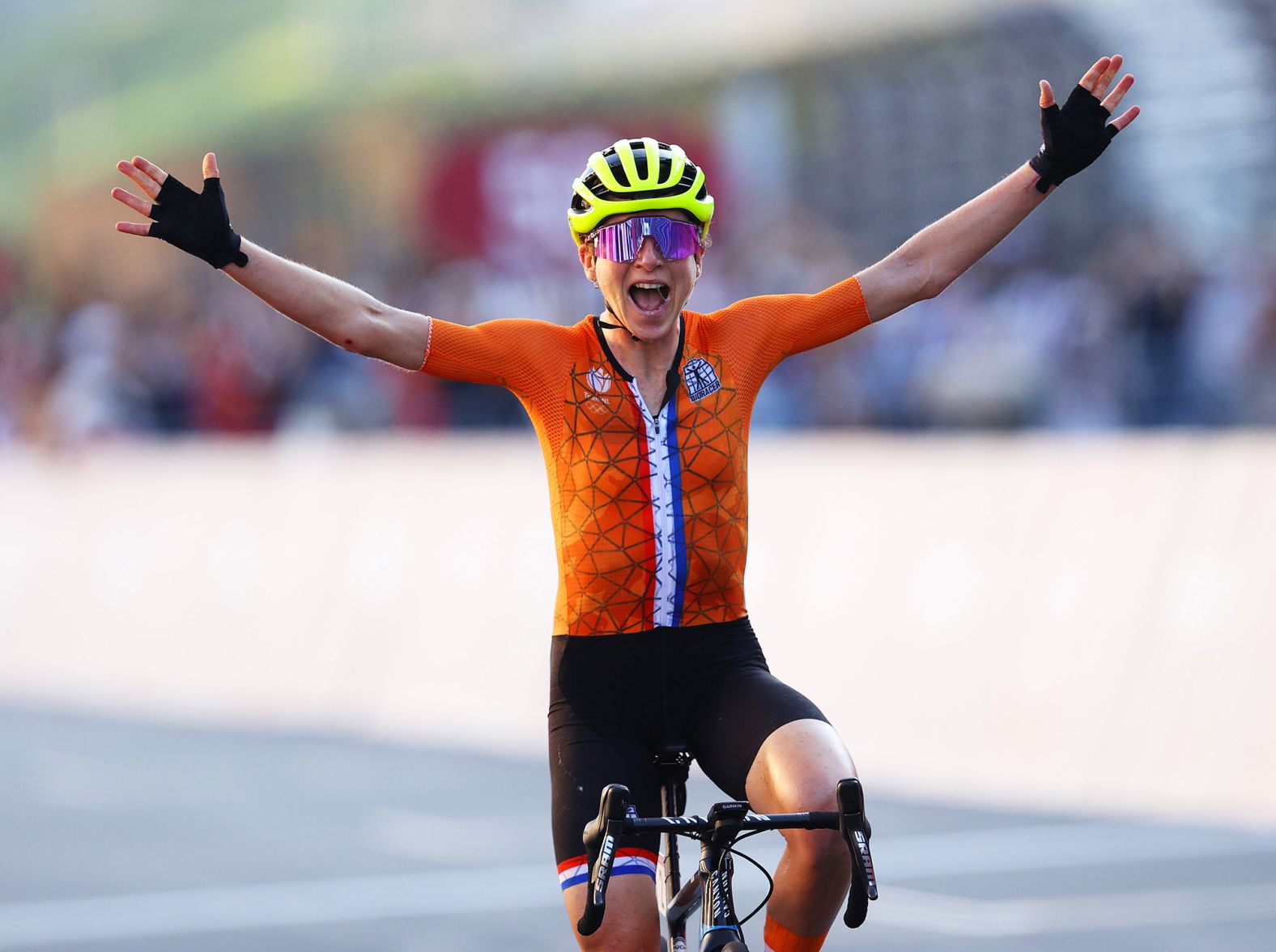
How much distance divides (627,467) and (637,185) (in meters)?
0.73

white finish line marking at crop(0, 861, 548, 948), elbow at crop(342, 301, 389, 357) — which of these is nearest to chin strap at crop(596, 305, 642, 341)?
elbow at crop(342, 301, 389, 357)

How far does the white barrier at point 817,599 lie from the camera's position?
39.4 ft

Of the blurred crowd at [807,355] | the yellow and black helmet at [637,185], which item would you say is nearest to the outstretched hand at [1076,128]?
the yellow and black helmet at [637,185]

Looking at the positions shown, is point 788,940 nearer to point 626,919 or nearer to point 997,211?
point 626,919

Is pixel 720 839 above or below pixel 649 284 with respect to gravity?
below

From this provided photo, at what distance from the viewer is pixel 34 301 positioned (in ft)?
90.9

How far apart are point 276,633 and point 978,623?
7.15 m

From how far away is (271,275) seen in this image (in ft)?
18.9

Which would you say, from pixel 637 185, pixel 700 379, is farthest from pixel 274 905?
pixel 637 185

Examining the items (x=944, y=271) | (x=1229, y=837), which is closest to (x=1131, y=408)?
(x=1229, y=837)

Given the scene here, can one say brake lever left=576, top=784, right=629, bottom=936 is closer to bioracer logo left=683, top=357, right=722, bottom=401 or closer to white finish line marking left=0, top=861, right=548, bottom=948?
bioracer logo left=683, top=357, right=722, bottom=401

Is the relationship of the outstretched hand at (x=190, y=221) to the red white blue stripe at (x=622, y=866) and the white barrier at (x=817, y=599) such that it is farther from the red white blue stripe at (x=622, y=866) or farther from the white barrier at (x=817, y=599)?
the white barrier at (x=817, y=599)

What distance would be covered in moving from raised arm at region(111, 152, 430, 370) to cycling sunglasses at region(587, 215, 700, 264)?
544mm

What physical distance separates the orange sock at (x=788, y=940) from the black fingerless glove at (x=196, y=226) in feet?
7.05
